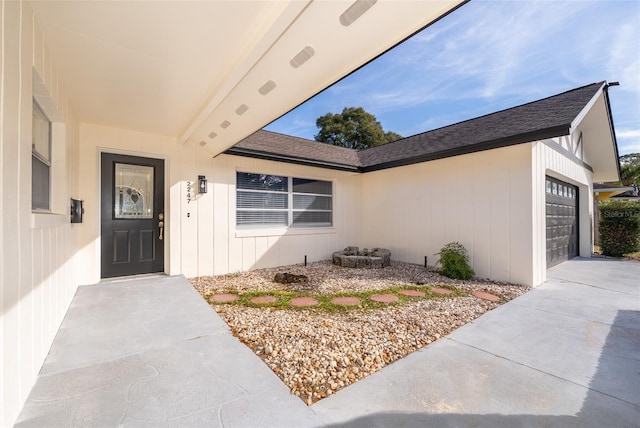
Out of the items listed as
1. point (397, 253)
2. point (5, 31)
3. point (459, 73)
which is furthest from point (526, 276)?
point (459, 73)

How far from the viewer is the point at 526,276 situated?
4.90 m

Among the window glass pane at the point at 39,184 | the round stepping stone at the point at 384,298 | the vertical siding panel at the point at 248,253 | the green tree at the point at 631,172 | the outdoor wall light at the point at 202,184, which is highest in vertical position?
the green tree at the point at 631,172

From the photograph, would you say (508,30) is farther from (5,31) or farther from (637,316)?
(5,31)

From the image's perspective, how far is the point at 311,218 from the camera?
7332 millimetres

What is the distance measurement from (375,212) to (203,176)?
4726 millimetres

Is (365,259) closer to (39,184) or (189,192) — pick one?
(189,192)

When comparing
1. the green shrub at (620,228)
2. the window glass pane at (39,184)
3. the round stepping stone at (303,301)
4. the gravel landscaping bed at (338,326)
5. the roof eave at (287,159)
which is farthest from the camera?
the green shrub at (620,228)

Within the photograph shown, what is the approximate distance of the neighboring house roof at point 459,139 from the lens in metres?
4.66

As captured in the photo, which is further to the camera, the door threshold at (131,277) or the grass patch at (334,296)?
the door threshold at (131,277)

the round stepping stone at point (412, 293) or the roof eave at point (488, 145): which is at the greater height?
the roof eave at point (488, 145)

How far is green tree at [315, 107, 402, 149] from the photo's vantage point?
22.3 metres

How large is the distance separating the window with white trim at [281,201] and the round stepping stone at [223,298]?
2.15 m

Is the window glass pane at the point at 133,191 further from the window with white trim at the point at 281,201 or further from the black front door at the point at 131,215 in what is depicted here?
the window with white trim at the point at 281,201

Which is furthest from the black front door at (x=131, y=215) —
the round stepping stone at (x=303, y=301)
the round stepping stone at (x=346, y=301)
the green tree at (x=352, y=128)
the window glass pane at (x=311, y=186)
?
the green tree at (x=352, y=128)
